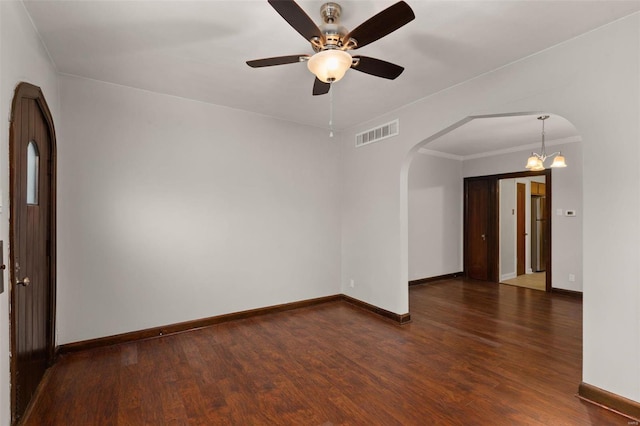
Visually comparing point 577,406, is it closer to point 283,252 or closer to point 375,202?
point 375,202

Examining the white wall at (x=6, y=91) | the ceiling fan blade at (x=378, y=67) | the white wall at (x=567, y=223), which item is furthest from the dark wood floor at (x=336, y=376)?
the ceiling fan blade at (x=378, y=67)

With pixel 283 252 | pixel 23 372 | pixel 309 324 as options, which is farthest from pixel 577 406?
pixel 23 372

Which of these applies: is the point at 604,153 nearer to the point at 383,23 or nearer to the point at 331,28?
the point at 383,23

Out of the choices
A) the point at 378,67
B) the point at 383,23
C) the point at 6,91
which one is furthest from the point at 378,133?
the point at 6,91

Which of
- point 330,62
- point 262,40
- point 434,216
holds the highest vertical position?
point 262,40

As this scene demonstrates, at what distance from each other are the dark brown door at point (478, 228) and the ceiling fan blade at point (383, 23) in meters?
5.70

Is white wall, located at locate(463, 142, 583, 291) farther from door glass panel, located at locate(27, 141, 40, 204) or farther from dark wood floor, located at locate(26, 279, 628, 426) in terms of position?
door glass panel, located at locate(27, 141, 40, 204)

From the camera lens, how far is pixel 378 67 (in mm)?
2244

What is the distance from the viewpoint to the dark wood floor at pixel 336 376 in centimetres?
214

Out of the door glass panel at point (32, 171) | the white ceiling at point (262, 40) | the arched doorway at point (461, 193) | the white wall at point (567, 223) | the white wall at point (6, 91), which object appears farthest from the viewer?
the white wall at point (567, 223)

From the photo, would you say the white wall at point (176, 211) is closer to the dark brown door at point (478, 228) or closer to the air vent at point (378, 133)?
the air vent at point (378, 133)

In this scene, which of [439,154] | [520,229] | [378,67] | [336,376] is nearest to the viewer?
[378,67]

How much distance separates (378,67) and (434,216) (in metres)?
4.79

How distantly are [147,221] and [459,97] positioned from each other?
3803 millimetres
